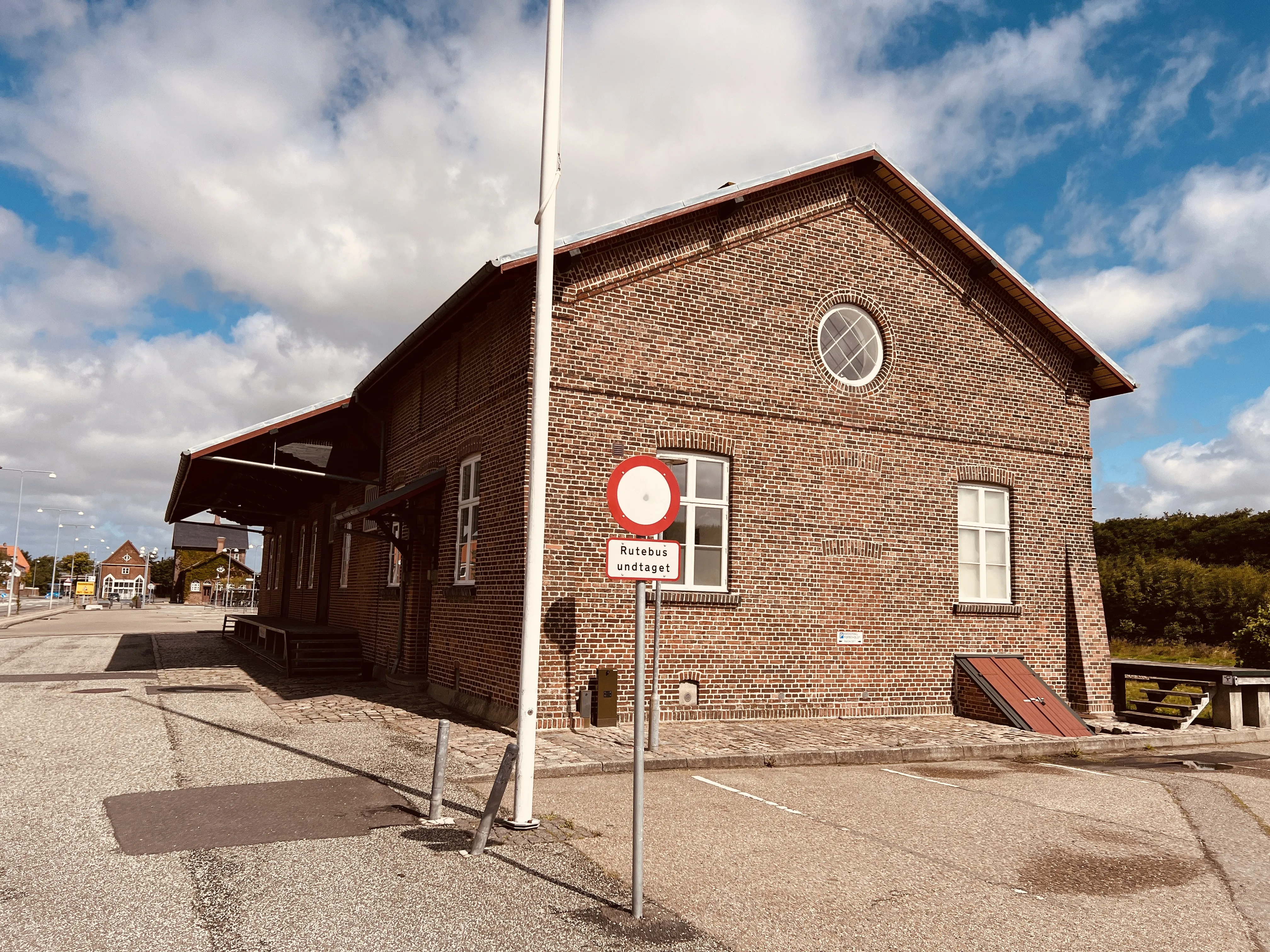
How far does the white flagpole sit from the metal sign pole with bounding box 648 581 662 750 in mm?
2354

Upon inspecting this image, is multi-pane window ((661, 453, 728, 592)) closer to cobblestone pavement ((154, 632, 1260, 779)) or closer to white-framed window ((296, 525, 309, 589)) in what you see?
cobblestone pavement ((154, 632, 1260, 779))

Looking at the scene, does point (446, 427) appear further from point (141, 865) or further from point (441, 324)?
point (141, 865)

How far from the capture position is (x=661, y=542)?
17.4 ft

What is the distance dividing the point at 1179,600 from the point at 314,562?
31.1 m

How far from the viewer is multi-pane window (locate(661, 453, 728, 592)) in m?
11.9

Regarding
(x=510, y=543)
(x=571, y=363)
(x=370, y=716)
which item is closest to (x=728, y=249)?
(x=571, y=363)

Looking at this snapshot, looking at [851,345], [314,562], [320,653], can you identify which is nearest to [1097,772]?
[851,345]

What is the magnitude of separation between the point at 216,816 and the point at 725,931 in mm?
4146

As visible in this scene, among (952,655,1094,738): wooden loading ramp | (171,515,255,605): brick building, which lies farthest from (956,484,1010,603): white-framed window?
(171,515,255,605): brick building

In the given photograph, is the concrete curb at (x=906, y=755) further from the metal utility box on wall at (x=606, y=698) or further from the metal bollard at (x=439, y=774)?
the metal utility box on wall at (x=606, y=698)

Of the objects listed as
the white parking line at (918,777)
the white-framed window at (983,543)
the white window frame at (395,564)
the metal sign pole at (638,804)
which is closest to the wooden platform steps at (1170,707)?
the white-framed window at (983,543)

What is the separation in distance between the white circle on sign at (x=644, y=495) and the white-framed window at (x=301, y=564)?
858 inches

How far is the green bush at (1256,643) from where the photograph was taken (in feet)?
51.9

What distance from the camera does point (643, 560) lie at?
5293 mm
